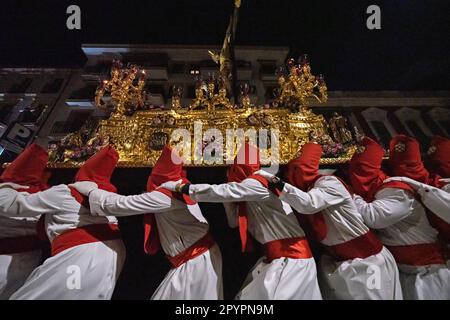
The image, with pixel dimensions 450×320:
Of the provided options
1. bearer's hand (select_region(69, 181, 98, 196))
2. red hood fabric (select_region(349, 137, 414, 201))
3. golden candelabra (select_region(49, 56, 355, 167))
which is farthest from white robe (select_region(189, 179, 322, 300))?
golden candelabra (select_region(49, 56, 355, 167))

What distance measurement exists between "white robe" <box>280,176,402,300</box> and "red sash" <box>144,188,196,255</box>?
1048mm

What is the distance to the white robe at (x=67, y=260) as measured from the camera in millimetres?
2729

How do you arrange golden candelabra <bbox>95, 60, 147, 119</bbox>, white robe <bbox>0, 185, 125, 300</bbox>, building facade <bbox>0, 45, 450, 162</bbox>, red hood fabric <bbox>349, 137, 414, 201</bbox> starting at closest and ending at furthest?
white robe <bbox>0, 185, 125, 300</bbox>
red hood fabric <bbox>349, 137, 414, 201</bbox>
golden candelabra <bbox>95, 60, 147, 119</bbox>
building facade <bbox>0, 45, 450, 162</bbox>

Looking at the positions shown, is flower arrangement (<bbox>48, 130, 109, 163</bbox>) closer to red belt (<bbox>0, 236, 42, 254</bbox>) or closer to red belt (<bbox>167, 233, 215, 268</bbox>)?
red belt (<bbox>0, 236, 42, 254</bbox>)

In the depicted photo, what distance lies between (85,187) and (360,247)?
3034 mm

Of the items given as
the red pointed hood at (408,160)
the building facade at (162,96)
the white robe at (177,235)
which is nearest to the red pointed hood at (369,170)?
the red pointed hood at (408,160)

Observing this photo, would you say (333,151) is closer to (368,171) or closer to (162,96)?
(368,171)

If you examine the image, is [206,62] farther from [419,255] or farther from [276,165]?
[419,255]

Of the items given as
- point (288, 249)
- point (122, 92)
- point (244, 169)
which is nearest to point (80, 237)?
point (244, 169)

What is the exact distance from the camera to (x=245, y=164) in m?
3.48

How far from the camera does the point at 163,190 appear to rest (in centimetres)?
318

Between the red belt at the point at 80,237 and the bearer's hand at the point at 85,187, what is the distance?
37 cm

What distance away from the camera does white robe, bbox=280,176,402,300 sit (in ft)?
9.21
